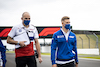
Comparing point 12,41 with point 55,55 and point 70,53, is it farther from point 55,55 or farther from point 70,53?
point 70,53

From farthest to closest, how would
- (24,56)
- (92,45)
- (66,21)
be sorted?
(92,45) < (24,56) < (66,21)

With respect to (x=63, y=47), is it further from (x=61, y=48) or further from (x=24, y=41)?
(x=24, y=41)

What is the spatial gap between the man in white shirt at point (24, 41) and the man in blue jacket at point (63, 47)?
0.56 metres

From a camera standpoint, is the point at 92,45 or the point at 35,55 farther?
the point at 92,45

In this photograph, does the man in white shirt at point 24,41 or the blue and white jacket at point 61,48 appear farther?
the man in white shirt at point 24,41

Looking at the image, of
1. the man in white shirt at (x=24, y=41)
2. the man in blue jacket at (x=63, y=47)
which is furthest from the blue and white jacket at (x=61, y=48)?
the man in white shirt at (x=24, y=41)

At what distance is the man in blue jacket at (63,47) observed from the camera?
156 inches

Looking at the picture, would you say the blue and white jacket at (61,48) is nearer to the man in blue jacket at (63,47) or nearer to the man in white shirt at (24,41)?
the man in blue jacket at (63,47)

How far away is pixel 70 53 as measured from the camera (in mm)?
4020

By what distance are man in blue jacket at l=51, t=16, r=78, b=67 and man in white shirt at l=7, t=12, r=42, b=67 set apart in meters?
0.56

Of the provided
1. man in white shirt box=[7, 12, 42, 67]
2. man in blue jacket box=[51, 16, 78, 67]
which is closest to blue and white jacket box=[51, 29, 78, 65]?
man in blue jacket box=[51, 16, 78, 67]

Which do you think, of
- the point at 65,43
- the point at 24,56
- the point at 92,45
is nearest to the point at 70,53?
the point at 65,43

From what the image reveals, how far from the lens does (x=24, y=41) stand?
4.23 metres

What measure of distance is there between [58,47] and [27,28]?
2.86ft
